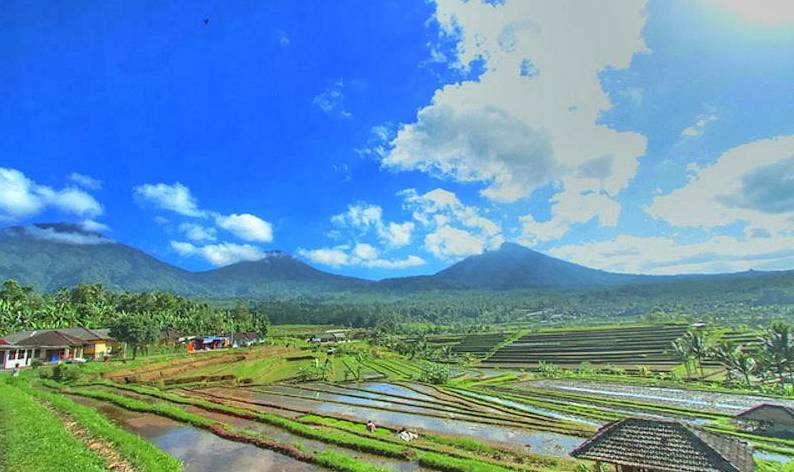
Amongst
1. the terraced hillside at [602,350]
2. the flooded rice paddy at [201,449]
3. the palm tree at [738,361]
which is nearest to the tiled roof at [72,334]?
the flooded rice paddy at [201,449]

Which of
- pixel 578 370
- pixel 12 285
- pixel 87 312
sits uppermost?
pixel 12 285

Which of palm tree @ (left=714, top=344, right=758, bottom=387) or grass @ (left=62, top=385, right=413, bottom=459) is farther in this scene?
palm tree @ (left=714, top=344, right=758, bottom=387)

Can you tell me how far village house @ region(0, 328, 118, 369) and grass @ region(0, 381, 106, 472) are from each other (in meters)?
30.1

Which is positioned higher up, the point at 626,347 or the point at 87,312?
the point at 87,312

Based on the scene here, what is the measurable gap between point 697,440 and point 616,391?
124ft

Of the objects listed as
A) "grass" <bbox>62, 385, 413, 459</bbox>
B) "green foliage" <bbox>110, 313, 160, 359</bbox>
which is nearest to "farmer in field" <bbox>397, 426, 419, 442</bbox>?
"grass" <bbox>62, 385, 413, 459</bbox>

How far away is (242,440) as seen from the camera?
2061 cm

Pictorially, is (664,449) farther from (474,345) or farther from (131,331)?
(474,345)

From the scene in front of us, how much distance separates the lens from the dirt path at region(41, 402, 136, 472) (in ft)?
49.0

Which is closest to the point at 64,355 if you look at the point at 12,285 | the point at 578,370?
the point at 12,285

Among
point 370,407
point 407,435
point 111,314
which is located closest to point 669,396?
point 370,407

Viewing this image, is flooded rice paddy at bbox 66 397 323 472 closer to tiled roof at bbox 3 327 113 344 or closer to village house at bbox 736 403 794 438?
village house at bbox 736 403 794 438

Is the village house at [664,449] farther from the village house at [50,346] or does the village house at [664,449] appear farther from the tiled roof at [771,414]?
the village house at [50,346]

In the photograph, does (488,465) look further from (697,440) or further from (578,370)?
(578,370)
